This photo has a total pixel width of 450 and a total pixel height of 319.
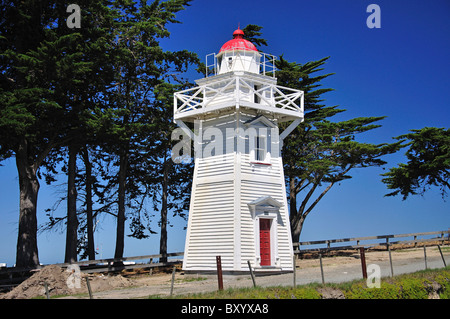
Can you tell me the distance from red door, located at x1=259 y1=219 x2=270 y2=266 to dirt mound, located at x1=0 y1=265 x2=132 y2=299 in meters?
6.61

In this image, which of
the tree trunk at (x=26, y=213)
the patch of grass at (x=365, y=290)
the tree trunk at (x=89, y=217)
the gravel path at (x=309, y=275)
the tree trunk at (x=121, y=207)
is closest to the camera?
the patch of grass at (x=365, y=290)

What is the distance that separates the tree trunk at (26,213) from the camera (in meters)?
27.2

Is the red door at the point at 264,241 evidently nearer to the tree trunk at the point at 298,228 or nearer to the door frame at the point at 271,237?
the door frame at the point at 271,237

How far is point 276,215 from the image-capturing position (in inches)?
1002

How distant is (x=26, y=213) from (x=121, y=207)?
6.66 m

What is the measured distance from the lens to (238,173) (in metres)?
24.7

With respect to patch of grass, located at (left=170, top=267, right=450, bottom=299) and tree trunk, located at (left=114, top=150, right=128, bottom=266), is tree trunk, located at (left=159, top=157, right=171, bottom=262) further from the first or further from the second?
patch of grass, located at (left=170, top=267, right=450, bottom=299)

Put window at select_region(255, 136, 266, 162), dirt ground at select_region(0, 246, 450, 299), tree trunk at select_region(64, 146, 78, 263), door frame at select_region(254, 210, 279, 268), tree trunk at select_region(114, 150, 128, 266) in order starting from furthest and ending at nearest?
tree trunk at select_region(114, 150, 128, 266)
tree trunk at select_region(64, 146, 78, 263)
window at select_region(255, 136, 266, 162)
door frame at select_region(254, 210, 279, 268)
dirt ground at select_region(0, 246, 450, 299)

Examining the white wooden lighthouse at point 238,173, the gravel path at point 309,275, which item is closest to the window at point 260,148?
the white wooden lighthouse at point 238,173

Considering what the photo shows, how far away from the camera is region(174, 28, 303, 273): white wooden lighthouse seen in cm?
2434

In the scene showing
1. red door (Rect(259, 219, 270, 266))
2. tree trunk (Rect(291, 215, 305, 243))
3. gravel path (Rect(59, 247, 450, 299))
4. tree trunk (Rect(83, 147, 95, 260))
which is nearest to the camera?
gravel path (Rect(59, 247, 450, 299))

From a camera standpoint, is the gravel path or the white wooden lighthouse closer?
the gravel path

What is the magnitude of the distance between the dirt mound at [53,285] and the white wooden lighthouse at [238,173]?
4676 mm

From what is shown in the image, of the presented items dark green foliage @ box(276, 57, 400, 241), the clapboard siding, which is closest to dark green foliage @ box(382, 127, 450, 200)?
dark green foliage @ box(276, 57, 400, 241)
